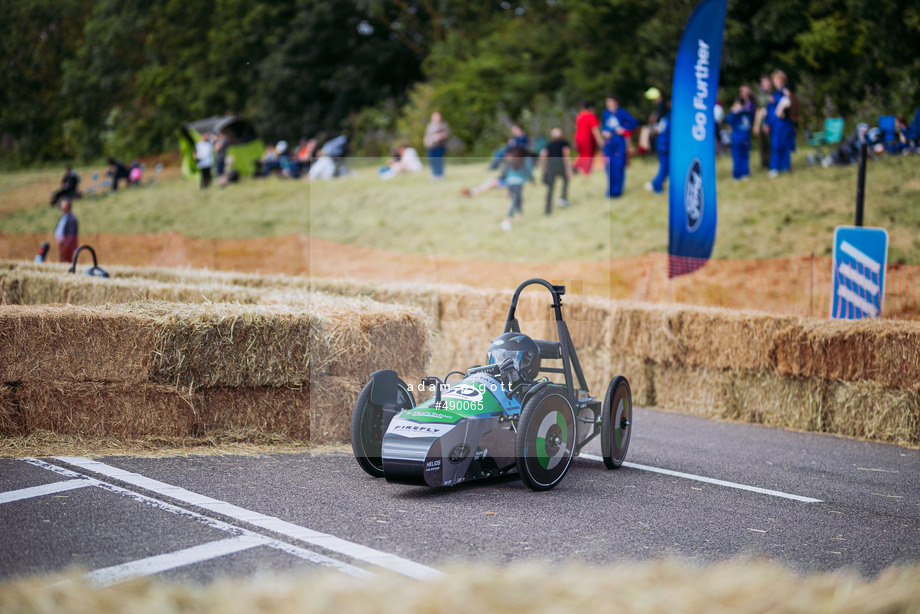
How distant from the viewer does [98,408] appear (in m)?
7.29

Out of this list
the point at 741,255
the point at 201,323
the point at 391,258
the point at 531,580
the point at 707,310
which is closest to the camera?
the point at 531,580

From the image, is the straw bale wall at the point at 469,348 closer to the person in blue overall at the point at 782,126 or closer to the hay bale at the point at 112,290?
the hay bale at the point at 112,290

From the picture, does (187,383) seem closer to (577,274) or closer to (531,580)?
(531,580)

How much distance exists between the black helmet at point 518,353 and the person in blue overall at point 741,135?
52.2 ft

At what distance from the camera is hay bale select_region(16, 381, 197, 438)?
285 inches

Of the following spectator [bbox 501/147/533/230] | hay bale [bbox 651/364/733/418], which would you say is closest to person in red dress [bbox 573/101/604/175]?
spectator [bbox 501/147/533/230]

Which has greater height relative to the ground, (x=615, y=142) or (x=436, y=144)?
(x=436, y=144)

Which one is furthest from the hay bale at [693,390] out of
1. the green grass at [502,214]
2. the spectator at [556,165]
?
the spectator at [556,165]

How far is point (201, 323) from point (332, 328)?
1097 mm

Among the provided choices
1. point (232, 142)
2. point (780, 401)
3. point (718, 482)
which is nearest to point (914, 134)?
point (780, 401)

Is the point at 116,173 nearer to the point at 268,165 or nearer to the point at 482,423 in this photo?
the point at 268,165

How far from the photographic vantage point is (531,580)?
9.68ft

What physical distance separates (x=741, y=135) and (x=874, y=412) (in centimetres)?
1344

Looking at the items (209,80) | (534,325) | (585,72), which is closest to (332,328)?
(534,325)
